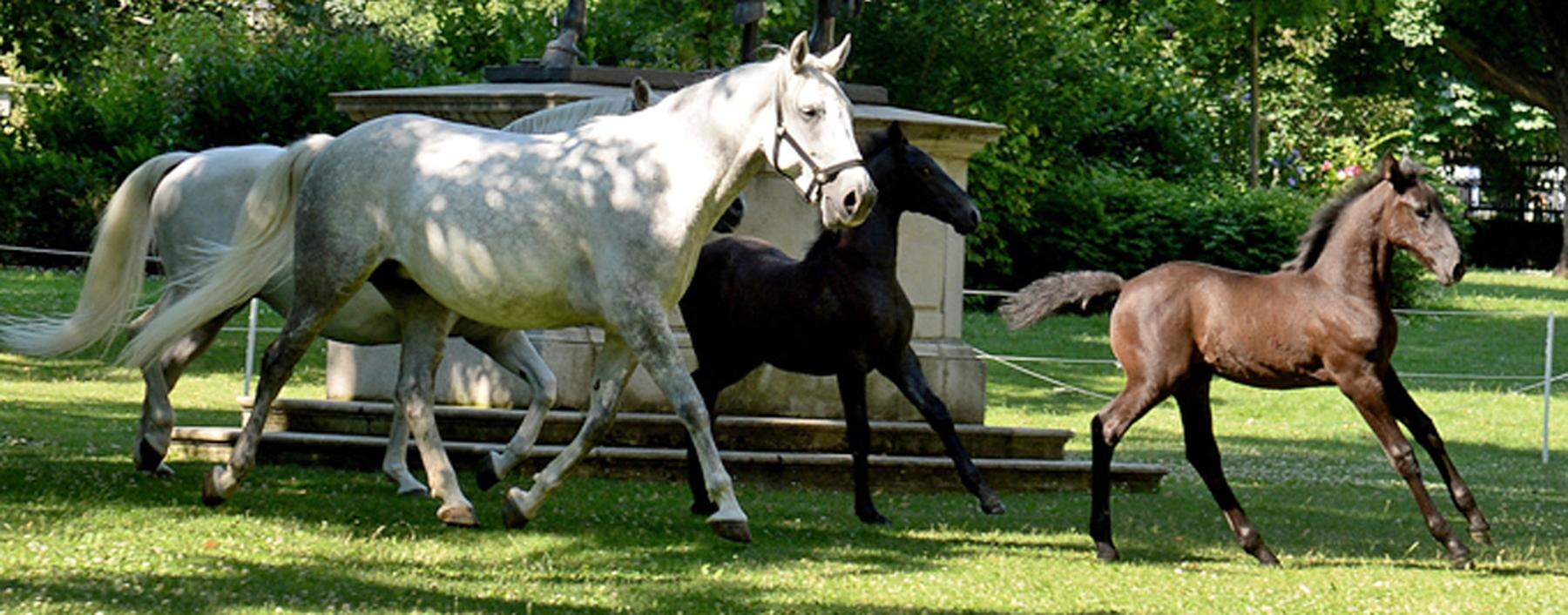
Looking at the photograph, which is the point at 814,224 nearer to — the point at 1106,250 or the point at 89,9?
the point at 89,9

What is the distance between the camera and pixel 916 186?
10.6 metres

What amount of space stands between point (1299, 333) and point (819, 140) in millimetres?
2745

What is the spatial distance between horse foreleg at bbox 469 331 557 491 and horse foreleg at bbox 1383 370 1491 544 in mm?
3863

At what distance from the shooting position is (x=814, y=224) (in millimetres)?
12258

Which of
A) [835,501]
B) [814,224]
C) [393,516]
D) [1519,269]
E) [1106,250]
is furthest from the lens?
[1519,269]

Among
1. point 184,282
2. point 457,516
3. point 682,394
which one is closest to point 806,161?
point 682,394

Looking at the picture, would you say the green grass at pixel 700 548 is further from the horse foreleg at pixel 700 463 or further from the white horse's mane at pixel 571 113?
the white horse's mane at pixel 571 113

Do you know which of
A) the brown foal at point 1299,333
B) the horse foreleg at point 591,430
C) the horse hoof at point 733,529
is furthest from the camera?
the brown foal at point 1299,333

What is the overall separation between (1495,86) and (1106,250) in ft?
49.6

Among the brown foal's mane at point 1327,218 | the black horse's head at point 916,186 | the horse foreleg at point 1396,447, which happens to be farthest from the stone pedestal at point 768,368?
the horse foreleg at point 1396,447

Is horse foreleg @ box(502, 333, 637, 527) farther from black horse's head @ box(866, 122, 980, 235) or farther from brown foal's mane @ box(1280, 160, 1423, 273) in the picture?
brown foal's mane @ box(1280, 160, 1423, 273)

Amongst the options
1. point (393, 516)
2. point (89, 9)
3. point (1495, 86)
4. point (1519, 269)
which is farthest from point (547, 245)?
point (1519, 269)

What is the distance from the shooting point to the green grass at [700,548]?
7.29 m

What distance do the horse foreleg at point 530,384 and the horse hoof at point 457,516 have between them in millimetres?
433
